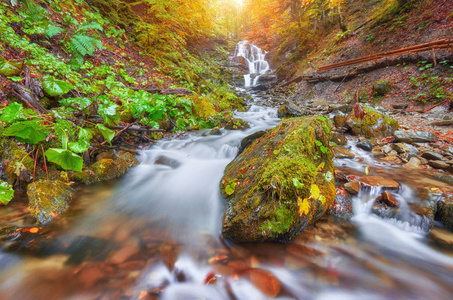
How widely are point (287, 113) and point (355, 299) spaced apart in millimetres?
7571

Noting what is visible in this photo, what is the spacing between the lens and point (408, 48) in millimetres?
7625

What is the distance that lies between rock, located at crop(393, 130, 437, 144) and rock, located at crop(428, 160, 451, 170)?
3.45 feet

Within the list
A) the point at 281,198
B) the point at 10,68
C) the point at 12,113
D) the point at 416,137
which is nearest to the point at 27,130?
the point at 12,113

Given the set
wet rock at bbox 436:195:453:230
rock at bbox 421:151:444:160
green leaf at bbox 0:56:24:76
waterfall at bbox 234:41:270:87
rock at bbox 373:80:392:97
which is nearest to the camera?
wet rock at bbox 436:195:453:230

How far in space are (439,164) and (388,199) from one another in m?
1.88

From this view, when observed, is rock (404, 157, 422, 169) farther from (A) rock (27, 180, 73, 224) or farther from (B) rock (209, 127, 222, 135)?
(A) rock (27, 180, 73, 224)

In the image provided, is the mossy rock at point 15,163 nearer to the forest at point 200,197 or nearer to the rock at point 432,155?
the forest at point 200,197

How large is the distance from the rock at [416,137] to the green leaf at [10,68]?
317 inches

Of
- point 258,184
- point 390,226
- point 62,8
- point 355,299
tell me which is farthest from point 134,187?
point 62,8

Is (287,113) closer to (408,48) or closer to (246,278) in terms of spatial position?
(408,48)

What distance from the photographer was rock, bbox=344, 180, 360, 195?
8.92 ft

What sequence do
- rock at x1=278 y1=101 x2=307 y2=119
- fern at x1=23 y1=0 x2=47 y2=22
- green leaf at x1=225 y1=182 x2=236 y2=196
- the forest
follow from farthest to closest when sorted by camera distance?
1. rock at x1=278 y1=101 x2=307 y2=119
2. fern at x1=23 y1=0 x2=47 y2=22
3. green leaf at x1=225 y1=182 x2=236 y2=196
4. the forest

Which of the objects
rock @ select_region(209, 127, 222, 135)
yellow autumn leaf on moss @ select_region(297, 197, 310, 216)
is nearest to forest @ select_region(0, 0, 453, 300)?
yellow autumn leaf on moss @ select_region(297, 197, 310, 216)

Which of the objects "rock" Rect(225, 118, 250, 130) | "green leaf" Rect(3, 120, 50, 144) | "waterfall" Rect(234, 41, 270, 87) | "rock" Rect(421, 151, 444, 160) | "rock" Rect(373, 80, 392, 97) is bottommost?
"rock" Rect(421, 151, 444, 160)
